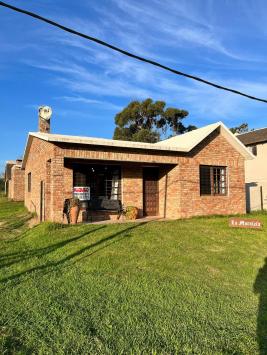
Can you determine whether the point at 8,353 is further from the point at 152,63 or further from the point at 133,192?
the point at 133,192

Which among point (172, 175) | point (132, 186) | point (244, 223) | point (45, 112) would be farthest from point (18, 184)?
point (244, 223)

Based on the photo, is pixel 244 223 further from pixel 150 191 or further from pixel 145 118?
pixel 145 118

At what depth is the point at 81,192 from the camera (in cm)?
1448

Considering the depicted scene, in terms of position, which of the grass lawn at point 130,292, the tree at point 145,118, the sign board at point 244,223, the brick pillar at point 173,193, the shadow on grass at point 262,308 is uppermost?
the tree at point 145,118

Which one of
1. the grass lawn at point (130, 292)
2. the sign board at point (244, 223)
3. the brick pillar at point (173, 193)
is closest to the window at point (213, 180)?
the brick pillar at point (173, 193)

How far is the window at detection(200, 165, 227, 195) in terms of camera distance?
16234 millimetres

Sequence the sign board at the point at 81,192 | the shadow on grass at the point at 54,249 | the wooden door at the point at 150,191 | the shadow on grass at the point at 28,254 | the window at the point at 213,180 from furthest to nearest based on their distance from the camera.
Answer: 1. the wooden door at the point at 150,191
2. the window at the point at 213,180
3. the sign board at the point at 81,192
4. the shadow on grass at the point at 28,254
5. the shadow on grass at the point at 54,249

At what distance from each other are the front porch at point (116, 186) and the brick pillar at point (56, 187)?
5.95 feet

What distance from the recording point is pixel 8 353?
12.8 feet

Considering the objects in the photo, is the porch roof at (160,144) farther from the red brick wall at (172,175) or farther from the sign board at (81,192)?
the sign board at (81,192)

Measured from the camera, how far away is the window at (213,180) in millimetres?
16234

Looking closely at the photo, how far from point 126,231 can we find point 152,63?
21.9ft

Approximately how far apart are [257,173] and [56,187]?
1697cm

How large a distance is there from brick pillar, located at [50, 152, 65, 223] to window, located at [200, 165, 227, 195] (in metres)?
6.58
